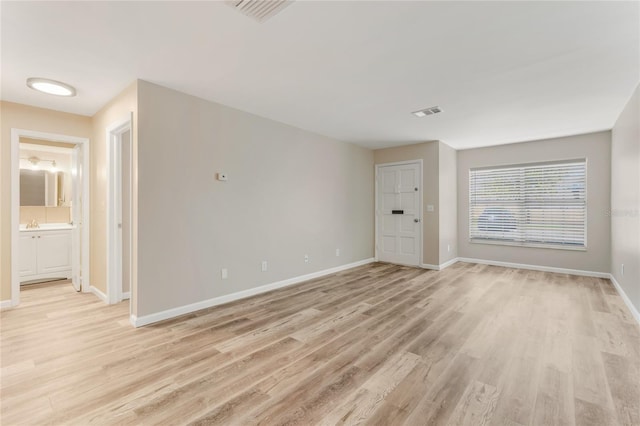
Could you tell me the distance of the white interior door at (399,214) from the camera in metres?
5.96

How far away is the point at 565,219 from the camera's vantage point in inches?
212

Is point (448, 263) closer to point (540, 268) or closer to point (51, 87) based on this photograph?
point (540, 268)

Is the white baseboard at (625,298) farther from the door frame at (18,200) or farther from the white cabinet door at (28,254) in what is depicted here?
the white cabinet door at (28,254)

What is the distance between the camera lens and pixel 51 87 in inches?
121

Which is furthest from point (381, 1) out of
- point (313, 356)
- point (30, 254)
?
point (30, 254)

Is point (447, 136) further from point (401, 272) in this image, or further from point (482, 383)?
point (482, 383)

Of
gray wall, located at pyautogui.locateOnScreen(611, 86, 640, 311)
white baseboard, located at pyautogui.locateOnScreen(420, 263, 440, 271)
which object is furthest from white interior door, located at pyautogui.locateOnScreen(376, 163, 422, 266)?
gray wall, located at pyautogui.locateOnScreen(611, 86, 640, 311)

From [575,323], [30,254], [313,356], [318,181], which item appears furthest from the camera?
[318,181]

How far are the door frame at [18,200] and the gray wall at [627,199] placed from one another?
6.95 m

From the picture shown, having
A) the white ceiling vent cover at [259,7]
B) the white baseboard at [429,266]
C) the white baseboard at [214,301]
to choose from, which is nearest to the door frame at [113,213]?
the white baseboard at [214,301]

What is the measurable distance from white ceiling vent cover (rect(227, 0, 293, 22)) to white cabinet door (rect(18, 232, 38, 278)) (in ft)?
17.3

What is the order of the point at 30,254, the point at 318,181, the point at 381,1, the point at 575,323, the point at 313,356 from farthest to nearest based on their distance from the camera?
the point at 318,181, the point at 30,254, the point at 575,323, the point at 313,356, the point at 381,1

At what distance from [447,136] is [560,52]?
9.56 feet

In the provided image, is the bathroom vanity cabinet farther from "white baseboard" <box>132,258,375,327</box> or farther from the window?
the window
